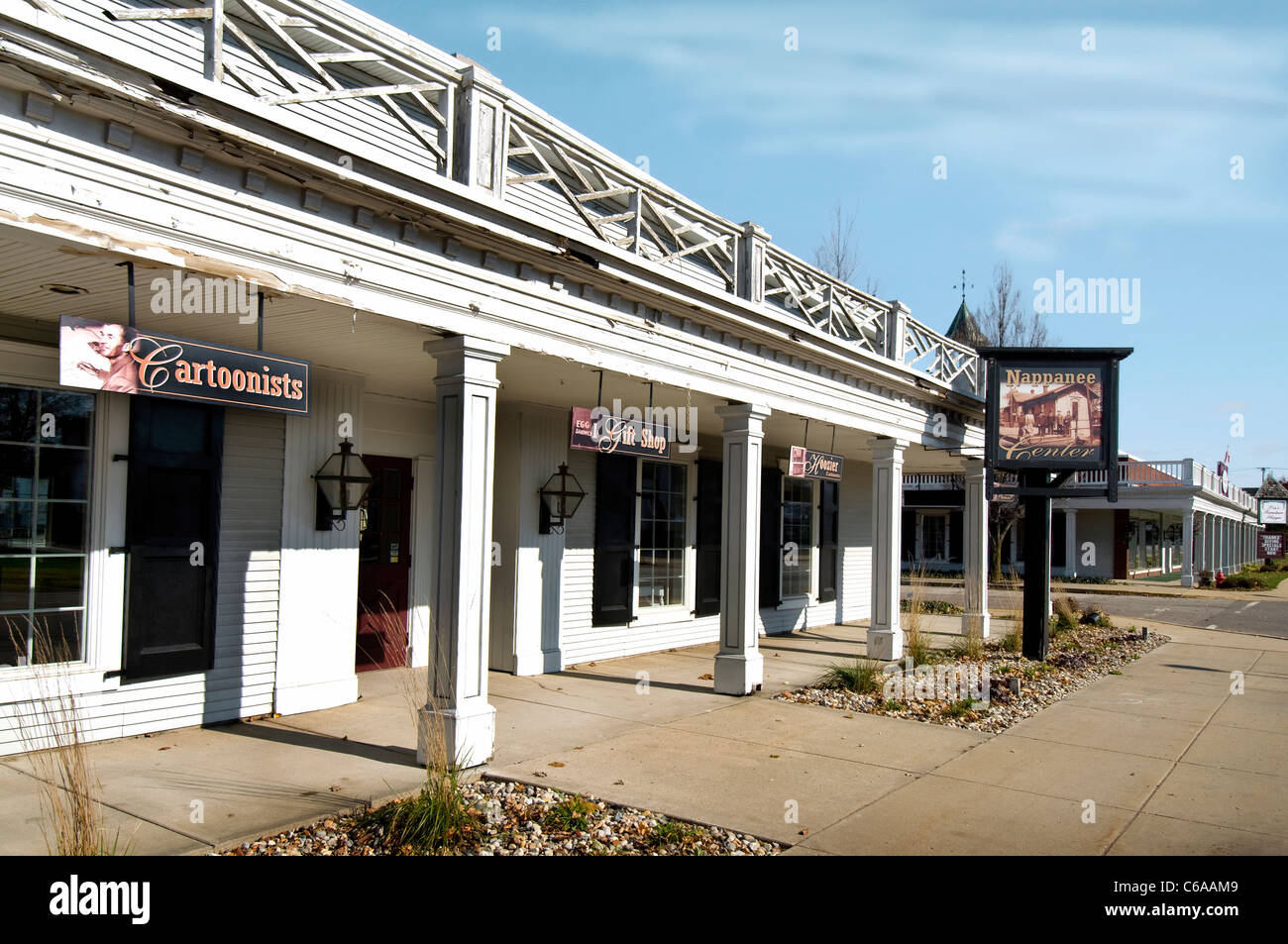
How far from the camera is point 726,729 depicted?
303 inches

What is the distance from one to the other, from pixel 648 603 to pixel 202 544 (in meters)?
5.76

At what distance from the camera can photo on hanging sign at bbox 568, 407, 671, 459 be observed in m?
7.38

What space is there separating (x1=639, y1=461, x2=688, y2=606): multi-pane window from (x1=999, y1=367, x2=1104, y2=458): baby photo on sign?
439 centimetres

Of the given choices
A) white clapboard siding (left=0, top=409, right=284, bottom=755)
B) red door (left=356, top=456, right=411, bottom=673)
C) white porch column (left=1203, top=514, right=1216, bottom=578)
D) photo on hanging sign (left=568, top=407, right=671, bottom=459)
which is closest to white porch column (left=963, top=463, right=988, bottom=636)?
photo on hanging sign (left=568, top=407, right=671, bottom=459)

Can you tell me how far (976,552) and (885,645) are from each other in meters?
3.59

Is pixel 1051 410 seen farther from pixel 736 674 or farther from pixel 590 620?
pixel 590 620

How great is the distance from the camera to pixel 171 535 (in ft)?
22.4

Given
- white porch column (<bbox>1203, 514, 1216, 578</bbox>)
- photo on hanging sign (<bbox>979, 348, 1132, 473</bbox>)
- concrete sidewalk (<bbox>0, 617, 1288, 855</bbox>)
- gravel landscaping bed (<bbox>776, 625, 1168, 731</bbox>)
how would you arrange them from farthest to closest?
white porch column (<bbox>1203, 514, 1216, 578</bbox>), photo on hanging sign (<bbox>979, 348, 1132, 473</bbox>), gravel landscaping bed (<bbox>776, 625, 1168, 731</bbox>), concrete sidewalk (<bbox>0, 617, 1288, 855</bbox>)

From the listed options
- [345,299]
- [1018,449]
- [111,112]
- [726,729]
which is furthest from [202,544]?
[1018,449]

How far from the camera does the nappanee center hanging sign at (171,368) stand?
4.53 meters

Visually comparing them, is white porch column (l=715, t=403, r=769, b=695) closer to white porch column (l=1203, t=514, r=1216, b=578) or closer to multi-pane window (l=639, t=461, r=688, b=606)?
multi-pane window (l=639, t=461, r=688, b=606)

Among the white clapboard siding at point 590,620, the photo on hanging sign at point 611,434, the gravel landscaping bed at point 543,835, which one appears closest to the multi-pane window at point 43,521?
the gravel landscaping bed at point 543,835

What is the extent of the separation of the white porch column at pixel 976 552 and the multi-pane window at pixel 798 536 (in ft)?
7.90

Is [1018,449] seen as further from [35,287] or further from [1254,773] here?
[35,287]
